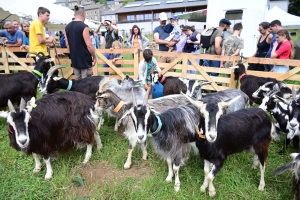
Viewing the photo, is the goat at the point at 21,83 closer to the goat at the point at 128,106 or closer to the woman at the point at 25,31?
the goat at the point at 128,106

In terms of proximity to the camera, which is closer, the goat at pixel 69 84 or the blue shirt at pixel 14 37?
the goat at pixel 69 84

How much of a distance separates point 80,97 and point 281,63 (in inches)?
177

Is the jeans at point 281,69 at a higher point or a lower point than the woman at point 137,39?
lower

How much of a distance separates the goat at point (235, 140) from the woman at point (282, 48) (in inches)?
108

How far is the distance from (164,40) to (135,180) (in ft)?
15.0

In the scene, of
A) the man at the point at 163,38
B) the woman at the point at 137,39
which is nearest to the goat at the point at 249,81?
the man at the point at 163,38

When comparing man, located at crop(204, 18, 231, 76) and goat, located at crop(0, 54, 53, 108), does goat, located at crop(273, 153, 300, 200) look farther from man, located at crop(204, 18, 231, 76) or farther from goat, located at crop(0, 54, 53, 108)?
goat, located at crop(0, 54, 53, 108)

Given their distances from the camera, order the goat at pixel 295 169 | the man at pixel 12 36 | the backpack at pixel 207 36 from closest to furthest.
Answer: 1. the goat at pixel 295 169
2. the backpack at pixel 207 36
3. the man at pixel 12 36

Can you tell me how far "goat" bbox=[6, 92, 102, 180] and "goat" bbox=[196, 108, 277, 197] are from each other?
1916 mm

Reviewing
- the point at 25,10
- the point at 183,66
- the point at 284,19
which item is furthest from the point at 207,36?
the point at 284,19

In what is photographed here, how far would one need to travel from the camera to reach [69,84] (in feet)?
16.1

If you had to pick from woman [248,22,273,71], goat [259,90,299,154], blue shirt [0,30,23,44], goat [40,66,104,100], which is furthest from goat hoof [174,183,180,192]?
blue shirt [0,30,23,44]

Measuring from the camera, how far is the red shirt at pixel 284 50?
5.16m

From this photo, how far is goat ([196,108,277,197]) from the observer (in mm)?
2852
